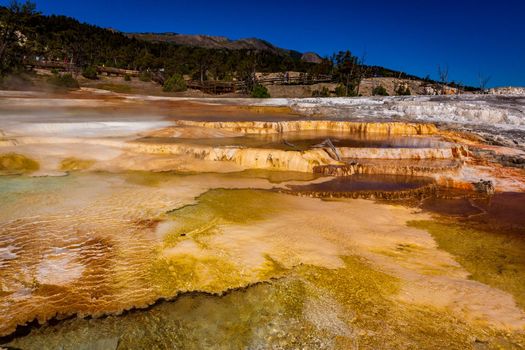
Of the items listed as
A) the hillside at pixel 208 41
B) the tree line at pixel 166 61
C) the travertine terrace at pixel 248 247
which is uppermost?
the hillside at pixel 208 41

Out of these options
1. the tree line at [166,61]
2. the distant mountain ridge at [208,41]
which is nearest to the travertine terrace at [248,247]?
the tree line at [166,61]

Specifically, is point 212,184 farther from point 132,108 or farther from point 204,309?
point 132,108

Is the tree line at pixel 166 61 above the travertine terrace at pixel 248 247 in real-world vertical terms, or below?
above

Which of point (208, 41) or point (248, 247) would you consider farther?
point (208, 41)

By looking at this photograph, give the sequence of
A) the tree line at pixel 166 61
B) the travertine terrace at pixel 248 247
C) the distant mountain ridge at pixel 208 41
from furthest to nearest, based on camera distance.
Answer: the distant mountain ridge at pixel 208 41, the tree line at pixel 166 61, the travertine terrace at pixel 248 247

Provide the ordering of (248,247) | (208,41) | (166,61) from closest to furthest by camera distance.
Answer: (248,247)
(166,61)
(208,41)

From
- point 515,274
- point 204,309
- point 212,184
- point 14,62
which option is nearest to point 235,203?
point 212,184

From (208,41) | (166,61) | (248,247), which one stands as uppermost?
(208,41)

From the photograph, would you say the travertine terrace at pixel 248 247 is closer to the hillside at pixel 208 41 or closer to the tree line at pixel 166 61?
the tree line at pixel 166 61

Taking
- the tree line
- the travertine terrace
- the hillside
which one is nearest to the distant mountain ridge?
the hillside

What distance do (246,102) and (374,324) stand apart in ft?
54.5

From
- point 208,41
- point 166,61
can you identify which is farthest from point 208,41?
point 166,61

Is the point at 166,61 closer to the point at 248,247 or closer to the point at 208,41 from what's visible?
the point at 248,247

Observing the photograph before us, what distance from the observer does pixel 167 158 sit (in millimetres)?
7758
